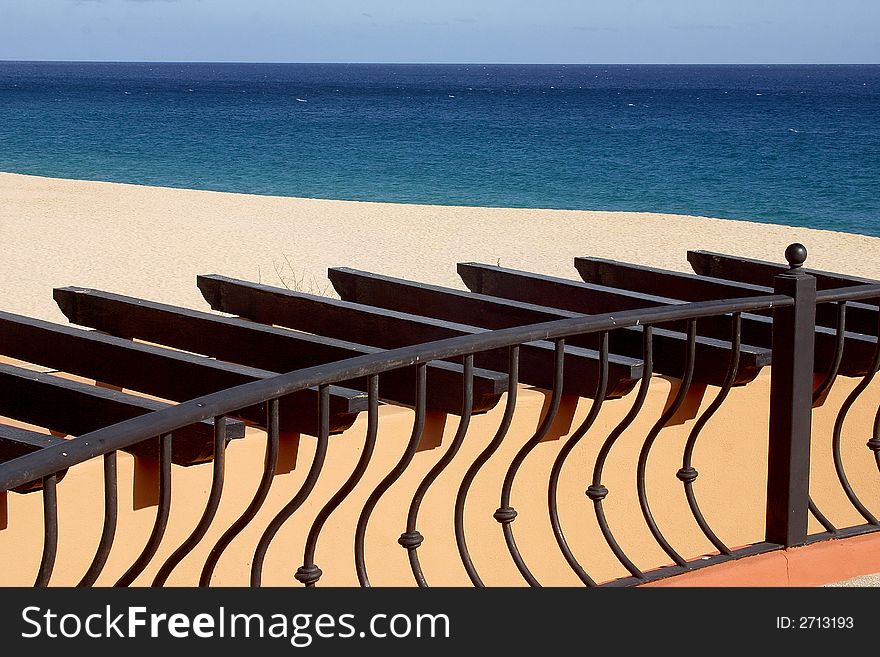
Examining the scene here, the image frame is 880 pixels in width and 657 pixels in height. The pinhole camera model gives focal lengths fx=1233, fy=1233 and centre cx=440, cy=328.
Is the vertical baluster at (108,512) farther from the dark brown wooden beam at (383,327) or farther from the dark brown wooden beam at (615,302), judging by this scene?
the dark brown wooden beam at (615,302)

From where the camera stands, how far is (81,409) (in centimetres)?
409

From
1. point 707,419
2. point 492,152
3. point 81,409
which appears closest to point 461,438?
point 707,419

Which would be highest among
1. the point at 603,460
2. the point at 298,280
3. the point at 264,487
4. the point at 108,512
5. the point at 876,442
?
the point at 108,512

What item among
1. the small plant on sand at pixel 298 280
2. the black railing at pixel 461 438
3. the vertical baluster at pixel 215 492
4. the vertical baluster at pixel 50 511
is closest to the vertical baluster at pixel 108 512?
the black railing at pixel 461 438

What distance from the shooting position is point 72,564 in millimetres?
4113

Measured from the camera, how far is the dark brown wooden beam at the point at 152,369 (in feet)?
13.1

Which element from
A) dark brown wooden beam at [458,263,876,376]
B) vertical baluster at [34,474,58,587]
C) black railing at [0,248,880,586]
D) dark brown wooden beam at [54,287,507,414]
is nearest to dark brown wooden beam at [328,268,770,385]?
black railing at [0,248,880,586]

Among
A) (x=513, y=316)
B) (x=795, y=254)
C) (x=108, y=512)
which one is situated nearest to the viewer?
(x=108, y=512)

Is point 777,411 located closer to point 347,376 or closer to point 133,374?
point 347,376

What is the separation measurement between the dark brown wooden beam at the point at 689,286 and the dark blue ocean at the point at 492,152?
2691cm

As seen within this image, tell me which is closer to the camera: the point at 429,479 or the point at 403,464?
the point at 403,464

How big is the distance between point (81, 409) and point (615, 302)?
2613 millimetres

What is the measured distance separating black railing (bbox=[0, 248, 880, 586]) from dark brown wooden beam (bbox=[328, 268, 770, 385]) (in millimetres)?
78

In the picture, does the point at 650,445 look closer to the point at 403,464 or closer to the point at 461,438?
the point at 461,438
